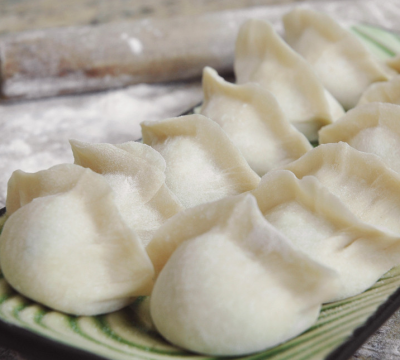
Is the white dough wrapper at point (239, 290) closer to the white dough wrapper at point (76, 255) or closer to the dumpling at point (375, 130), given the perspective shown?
the white dough wrapper at point (76, 255)

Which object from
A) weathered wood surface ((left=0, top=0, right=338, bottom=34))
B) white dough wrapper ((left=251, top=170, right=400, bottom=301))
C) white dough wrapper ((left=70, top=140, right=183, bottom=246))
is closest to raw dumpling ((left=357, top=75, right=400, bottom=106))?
white dough wrapper ((left=251, top=170, right=400, bottom=301))

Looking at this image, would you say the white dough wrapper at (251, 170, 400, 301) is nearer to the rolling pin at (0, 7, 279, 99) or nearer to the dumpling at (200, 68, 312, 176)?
the dumpling at (200, 68, 312, 176)

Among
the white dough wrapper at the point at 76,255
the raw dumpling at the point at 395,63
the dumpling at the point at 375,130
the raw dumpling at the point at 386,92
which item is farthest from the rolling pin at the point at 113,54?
the white dough wrapper at the point at 76,255

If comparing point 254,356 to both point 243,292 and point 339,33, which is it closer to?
point 243,292

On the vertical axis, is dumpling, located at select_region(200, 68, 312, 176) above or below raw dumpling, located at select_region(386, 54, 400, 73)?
below

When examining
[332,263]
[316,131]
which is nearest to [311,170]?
[332,263]
